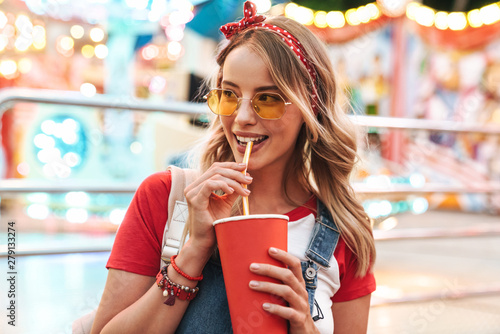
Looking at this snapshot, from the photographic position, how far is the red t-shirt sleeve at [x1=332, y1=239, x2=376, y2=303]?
4.29ft

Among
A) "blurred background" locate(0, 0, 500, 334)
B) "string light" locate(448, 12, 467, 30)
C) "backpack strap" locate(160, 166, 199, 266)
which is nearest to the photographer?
"backpack strap" locate(160, 166, 199, 266)

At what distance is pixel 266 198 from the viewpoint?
140 centimetres

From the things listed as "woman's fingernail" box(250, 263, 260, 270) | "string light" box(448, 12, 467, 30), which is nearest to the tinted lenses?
"woman's fingernail" box(250, 263, 260, 270)

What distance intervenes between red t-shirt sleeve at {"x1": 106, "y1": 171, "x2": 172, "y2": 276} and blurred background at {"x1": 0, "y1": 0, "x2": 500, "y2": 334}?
1.05 meters

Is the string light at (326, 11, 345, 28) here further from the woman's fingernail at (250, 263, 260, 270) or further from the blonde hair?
the woman's fingernail at (250, 263, 260, 270)

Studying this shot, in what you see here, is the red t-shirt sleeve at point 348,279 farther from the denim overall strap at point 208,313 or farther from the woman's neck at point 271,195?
the denim overall strap at point 208,313

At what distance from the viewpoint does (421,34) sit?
7.14 m

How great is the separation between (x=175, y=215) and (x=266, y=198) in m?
0.32

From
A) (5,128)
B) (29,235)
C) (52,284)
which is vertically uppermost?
(5,128)

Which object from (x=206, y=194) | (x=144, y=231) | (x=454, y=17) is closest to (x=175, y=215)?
(x=144, y=231)

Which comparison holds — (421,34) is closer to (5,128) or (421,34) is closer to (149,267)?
(5,128)

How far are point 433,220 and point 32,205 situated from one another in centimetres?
→ 590

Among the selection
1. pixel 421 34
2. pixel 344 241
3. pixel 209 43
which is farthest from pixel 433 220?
pixel 344 241

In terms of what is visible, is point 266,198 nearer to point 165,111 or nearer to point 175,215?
point 175,215
